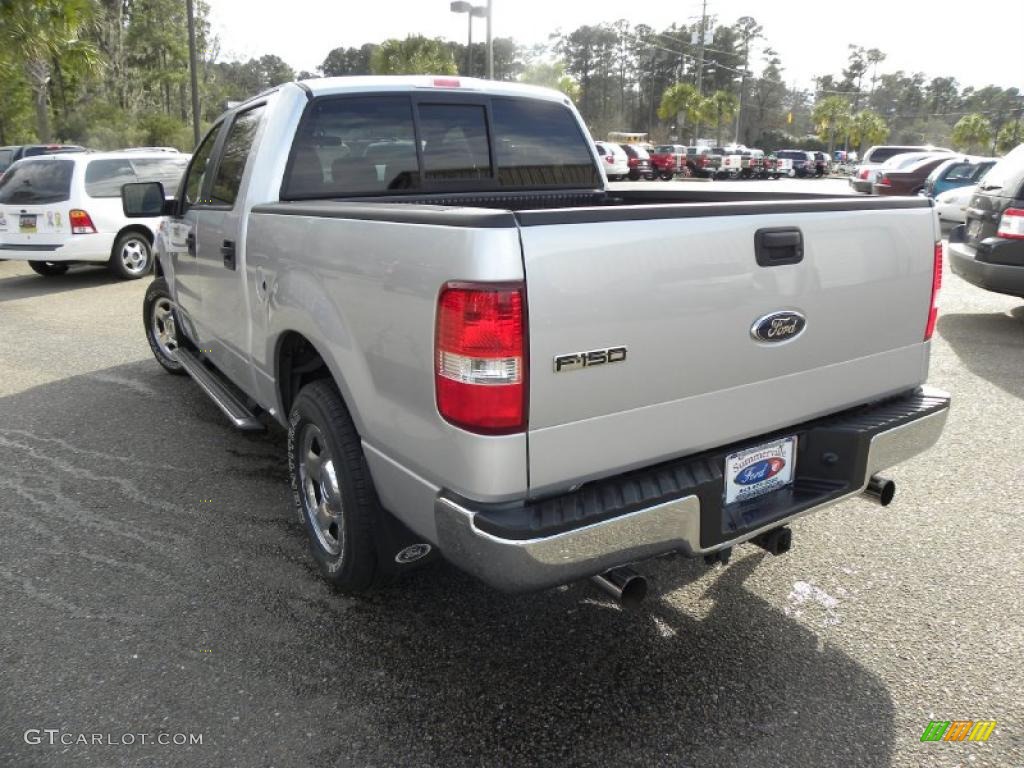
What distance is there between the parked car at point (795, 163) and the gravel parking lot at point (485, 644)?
162ft

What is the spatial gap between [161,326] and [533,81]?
178ft

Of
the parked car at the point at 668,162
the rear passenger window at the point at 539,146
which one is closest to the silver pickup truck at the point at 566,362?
the rear passenger window at the point at 539,146

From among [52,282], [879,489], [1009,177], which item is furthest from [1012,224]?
[52,282]

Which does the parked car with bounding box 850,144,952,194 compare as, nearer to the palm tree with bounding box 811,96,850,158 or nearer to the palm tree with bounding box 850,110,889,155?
the palm tree with bounding box 811,96,850,158

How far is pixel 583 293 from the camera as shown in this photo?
2.17 meters

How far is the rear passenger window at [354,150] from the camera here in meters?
3.73

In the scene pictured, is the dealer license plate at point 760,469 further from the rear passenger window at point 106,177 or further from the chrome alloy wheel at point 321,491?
the rear passenger window at point 106,177

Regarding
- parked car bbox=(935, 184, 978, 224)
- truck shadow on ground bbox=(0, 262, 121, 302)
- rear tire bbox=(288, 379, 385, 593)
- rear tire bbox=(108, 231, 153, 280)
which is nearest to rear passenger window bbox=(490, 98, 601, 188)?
rear tire bbox=(288, 379, 385, 593)

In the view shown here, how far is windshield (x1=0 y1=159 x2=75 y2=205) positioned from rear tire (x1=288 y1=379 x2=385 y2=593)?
9.43 m

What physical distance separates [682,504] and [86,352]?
268 inches

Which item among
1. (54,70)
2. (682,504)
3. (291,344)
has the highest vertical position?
(54,70)

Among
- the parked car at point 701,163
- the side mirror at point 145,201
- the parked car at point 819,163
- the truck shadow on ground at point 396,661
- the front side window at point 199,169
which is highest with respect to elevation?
the parked car at point 819,163

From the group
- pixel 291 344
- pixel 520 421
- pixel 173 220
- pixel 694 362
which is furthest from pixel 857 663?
pixel 173 220

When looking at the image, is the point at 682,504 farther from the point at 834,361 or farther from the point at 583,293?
the point at 834,361
